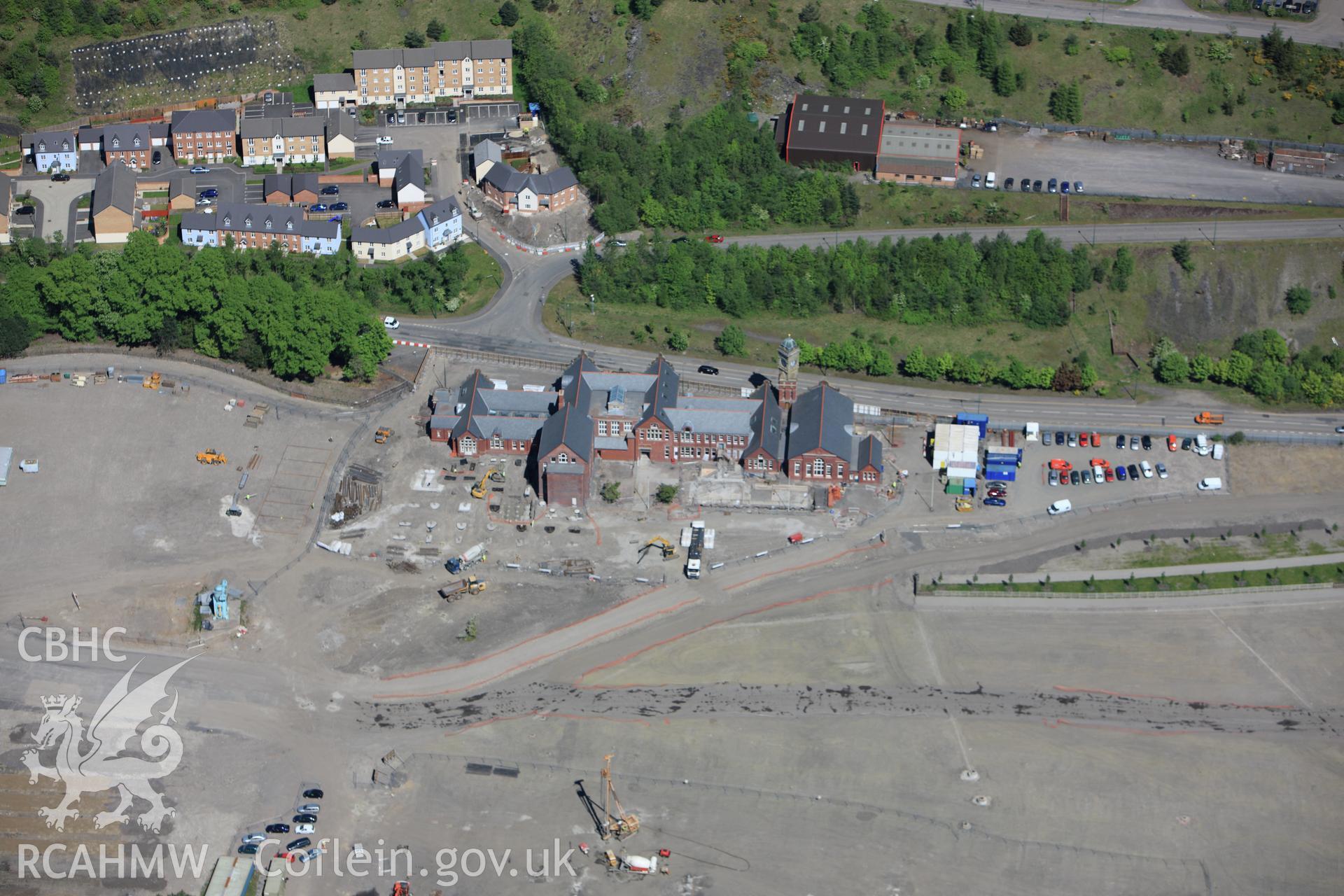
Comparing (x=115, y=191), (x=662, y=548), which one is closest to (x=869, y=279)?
(x=662, y=548)

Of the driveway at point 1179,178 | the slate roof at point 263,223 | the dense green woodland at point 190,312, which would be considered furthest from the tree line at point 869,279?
the slate roof at point 263,223

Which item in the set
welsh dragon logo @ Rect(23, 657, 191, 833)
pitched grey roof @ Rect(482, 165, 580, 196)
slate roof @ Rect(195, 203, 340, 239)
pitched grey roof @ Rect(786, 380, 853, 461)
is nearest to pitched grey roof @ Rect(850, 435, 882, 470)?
pitched grey roof @ Rect(786, 380, 853, 461)

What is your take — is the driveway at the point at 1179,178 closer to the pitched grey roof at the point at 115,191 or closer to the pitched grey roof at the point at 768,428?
the pitched grey roof at the point at 768,428

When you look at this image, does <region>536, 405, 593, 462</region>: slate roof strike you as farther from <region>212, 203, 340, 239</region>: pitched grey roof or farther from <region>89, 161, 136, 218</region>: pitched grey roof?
<region>89, 161, 136, 218</region>: pitched grey roof

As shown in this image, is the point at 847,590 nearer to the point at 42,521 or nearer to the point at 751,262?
the point at 751,262

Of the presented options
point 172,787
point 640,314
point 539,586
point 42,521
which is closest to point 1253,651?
point 539,586

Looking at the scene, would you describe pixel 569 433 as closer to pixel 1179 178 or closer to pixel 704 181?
pixel 704 181
